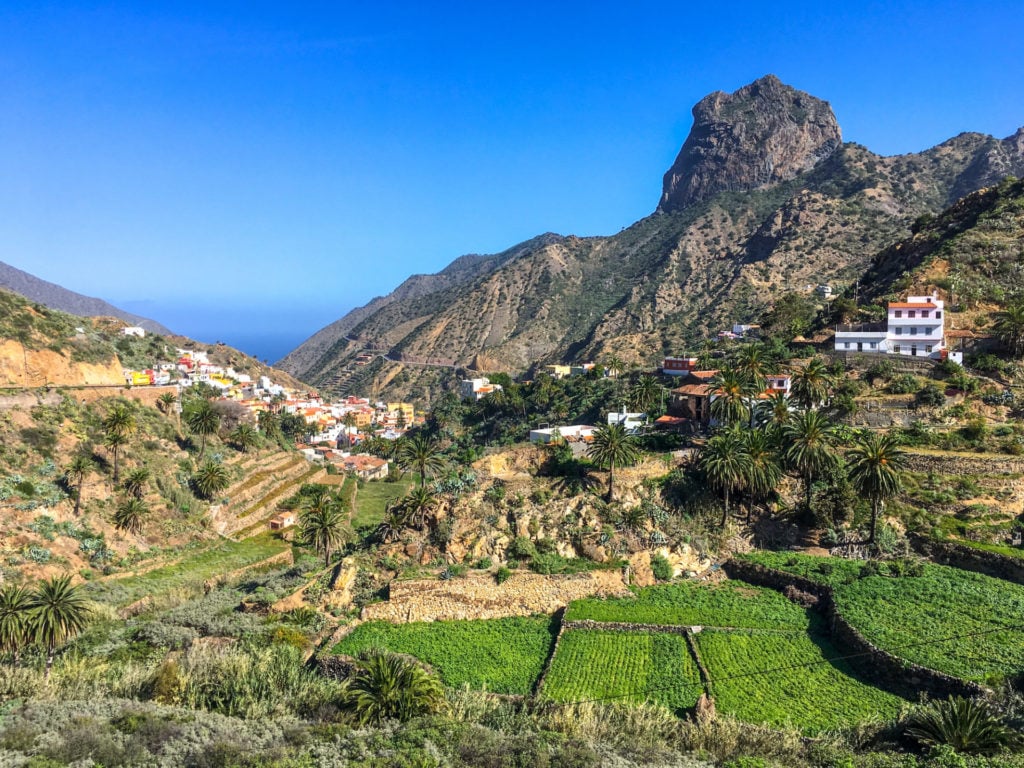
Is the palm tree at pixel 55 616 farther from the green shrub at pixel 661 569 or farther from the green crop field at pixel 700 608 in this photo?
the green shrub at pixel 661 569

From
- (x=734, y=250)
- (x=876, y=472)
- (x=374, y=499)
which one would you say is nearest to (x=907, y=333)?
(x=876, y=472)

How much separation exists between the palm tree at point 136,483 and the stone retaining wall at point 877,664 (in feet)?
144

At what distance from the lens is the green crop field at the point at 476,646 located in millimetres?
25797

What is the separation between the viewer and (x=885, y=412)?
44.2 metres

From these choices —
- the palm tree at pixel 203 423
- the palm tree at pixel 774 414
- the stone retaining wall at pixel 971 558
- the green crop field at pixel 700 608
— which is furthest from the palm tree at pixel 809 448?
the palm tree at pixel 203 423

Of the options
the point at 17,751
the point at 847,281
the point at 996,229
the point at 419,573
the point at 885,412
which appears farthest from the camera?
the point at 847,281

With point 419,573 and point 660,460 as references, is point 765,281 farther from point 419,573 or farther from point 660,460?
point 419,573

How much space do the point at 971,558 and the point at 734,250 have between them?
13548 centimetres

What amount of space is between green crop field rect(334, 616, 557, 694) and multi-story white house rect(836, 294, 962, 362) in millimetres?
38230

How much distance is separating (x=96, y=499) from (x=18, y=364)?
708 inches

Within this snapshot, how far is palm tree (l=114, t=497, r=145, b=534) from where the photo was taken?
44625 millimetres

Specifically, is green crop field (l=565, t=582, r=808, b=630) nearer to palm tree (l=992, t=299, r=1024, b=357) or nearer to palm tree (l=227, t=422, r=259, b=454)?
palm tree (l=992, t=299, r=1024, b=357)

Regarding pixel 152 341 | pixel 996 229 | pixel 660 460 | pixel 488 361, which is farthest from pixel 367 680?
pixel 488 361

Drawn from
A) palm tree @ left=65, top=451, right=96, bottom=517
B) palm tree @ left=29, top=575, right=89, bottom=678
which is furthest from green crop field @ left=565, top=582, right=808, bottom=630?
palm tree @ left=65, top=451, right=96, bottom=517
